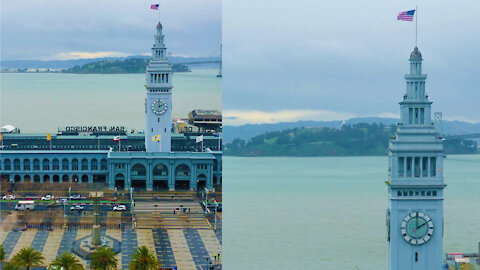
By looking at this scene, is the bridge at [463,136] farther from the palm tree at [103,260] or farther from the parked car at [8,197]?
the palm tree at [103,260]

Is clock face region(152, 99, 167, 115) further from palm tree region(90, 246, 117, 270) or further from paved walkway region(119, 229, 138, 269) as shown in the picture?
palm tree region(90, 246, 117, 270)

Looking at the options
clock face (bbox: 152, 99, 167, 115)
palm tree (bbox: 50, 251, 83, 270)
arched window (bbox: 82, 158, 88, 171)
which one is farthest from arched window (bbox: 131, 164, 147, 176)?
palm tree (bbox: 50, 251, 83, 270)

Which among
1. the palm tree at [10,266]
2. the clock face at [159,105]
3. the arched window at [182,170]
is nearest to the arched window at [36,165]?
the clock face at [159,105]

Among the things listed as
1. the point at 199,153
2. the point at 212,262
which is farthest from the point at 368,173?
the point at 212,262

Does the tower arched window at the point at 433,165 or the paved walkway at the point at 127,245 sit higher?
the tower arched window at the point at 433,165

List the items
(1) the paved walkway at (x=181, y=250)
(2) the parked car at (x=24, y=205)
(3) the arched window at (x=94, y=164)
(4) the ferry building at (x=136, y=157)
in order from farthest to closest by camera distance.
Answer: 1. (3) the arched window at (x=94, y=164)
2. (4) the ferry building at (x=136, y=157)
3. (2) the parked car at (x=24, y=205)
4. (1) the paved walkway at (x=181, y=250)

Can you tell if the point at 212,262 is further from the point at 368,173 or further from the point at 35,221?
the point at 368,173

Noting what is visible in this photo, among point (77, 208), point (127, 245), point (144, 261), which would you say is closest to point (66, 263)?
point (144, 261)

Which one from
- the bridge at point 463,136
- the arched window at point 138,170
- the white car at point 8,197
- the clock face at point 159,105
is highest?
the clock face at point 159,105

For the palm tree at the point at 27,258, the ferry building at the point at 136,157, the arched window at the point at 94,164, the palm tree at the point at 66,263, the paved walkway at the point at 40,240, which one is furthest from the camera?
the arched window at the point at 94,164
